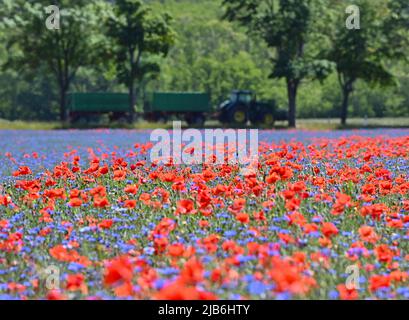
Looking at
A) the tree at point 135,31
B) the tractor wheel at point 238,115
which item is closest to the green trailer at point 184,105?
the tree at point 135,31

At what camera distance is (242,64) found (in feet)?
279

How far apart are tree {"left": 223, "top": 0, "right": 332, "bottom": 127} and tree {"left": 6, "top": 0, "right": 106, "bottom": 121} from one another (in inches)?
394

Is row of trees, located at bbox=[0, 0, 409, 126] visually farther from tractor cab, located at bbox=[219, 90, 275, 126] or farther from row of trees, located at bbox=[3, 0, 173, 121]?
tractor cab, located at bbox=[219, 90, 275, 126]

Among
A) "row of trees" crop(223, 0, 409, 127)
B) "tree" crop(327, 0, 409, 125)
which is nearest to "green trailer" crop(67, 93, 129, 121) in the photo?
"row of trees" crop(223, 0, 409, 127)

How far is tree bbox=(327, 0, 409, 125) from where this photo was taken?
51625mm

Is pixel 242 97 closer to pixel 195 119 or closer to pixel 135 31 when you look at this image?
pixel 195 119

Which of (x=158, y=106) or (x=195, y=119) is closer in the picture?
(x=195, y=119)

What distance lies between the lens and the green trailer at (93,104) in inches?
2092

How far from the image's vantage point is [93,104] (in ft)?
175

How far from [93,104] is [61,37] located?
525 centimetres

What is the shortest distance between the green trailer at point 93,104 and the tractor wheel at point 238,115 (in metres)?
8.81

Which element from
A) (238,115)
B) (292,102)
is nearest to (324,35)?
(292,102)

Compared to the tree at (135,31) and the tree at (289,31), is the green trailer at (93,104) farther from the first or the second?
the tree at (289,31)
